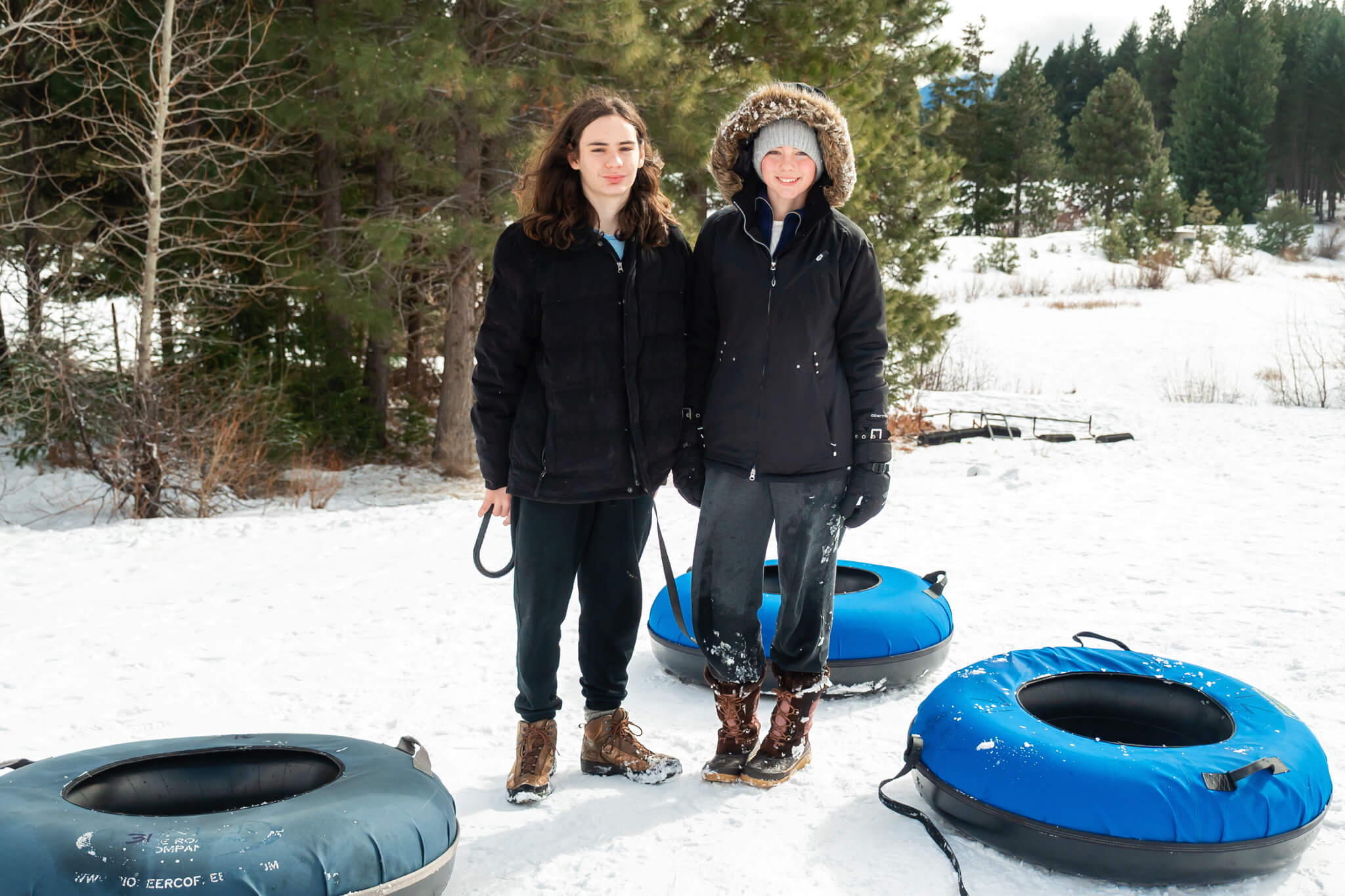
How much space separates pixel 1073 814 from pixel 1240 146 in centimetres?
4345

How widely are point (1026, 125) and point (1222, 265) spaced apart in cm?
1413

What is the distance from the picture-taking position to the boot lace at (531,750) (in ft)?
8.93

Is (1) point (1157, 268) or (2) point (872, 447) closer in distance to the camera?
(2) point (872, 447)

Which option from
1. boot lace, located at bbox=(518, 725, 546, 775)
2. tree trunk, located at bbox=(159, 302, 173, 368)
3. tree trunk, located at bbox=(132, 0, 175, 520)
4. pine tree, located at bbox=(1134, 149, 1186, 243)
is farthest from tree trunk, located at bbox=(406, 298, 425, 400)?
pine tree, located at bbox=(1134, 149, 1186, 243)

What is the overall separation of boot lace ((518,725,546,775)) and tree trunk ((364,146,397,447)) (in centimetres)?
651

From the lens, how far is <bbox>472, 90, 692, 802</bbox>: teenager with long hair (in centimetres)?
255

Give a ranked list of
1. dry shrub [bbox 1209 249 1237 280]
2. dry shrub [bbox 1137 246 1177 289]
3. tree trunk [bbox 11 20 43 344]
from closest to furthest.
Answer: tree trunk [bbox 11 20 43 344] → dry shrub [bbox 1137 246 1177 289] → dry shrub [bbox 1209 249 1237 280]

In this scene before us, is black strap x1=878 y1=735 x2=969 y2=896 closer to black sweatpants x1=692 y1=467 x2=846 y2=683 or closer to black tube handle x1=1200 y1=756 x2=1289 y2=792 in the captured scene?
black sweatpants x1=692 y1=467 x2=846 y2=683

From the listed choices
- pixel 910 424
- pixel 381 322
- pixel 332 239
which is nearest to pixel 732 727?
pixel 381 322

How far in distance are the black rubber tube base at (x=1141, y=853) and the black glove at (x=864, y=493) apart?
2.50 ft

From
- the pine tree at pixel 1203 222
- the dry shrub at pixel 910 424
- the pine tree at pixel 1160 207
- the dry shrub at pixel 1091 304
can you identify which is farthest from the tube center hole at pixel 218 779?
the pine tree at pixel 1160 207

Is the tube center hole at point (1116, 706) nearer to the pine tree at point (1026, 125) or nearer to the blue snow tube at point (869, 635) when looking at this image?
the blue snow tube at point (869, 635)

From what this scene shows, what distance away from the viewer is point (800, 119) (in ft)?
8.68

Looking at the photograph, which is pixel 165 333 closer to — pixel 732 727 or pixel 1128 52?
pixel 732 727
